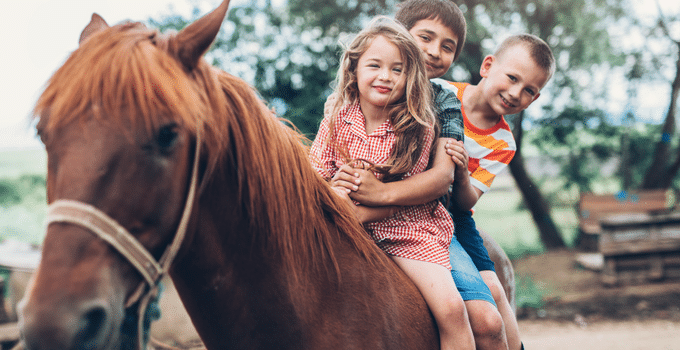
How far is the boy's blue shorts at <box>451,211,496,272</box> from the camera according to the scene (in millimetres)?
2287

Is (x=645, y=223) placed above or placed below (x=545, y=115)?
below

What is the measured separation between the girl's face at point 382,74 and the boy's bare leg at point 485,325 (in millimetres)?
959

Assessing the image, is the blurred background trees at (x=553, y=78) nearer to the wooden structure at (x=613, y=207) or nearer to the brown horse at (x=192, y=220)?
the wooden structure at (x=613, y=207)

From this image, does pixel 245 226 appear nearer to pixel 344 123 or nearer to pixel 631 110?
pixel 344 123

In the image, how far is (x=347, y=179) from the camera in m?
1.78

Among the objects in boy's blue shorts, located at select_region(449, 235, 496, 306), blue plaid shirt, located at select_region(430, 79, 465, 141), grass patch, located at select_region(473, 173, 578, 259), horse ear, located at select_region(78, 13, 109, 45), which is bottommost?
grass patch, located at select_region(473, 173, 578, 259)

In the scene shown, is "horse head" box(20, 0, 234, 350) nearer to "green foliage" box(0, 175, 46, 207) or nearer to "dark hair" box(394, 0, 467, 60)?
"dark hair" box(394, 0, 467, 60)

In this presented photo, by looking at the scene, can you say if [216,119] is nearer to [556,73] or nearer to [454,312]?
[454,312]

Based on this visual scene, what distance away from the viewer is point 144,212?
104 cm

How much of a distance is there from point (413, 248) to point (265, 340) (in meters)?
0.73

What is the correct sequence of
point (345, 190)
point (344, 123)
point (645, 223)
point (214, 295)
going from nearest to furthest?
1. point (214, 295)
2. point (345, 190)
3. point (344, 123)
4. point (645, 223)

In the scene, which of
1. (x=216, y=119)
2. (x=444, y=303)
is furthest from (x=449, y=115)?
(x=216, y=119)

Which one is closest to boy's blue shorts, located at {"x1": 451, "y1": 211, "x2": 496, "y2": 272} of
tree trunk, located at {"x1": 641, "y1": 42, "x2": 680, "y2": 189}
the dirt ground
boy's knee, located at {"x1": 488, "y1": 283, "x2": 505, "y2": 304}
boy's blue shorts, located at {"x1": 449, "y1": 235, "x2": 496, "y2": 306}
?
boy's knee, located at {"x1": 488, "y1": 283, "x2": 505, "y2": 304}

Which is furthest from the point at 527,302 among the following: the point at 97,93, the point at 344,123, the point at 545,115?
the point at 97,93
